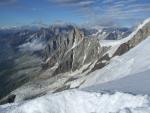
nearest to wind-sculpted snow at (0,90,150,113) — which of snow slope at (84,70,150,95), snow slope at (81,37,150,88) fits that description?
snow slope at (84,70,150,95)

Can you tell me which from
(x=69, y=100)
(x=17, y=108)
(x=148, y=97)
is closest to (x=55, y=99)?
(x=69, y=100)

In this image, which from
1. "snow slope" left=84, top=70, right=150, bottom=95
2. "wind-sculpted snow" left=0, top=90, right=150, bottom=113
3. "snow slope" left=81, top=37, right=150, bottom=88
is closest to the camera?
"wind-sculpted snow" left=0, top=90, right=150, bottom=113

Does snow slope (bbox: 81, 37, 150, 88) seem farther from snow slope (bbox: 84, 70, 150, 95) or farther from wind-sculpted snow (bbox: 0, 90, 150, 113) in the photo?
wind-sculpted snow (bbox: 0, 90, 150, 113)

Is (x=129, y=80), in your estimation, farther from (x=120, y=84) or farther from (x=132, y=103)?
(x=132, y=103)

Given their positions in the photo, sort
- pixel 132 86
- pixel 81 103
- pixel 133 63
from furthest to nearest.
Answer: pixel 133 63, pixel 132 86, pixel 81 103

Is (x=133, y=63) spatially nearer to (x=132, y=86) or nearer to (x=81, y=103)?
(x=132, y=86)

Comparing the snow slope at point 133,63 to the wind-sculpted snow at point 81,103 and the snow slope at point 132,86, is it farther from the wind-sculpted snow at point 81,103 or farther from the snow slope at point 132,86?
the wind-sculpted snow at point 81,103

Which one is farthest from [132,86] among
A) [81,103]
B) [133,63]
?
[133,63]

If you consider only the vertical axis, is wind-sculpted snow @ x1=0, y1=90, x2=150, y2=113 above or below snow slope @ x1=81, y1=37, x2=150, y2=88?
above

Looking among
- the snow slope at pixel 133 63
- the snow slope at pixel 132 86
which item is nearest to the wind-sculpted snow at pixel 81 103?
the snow slope at pixel 132 86
